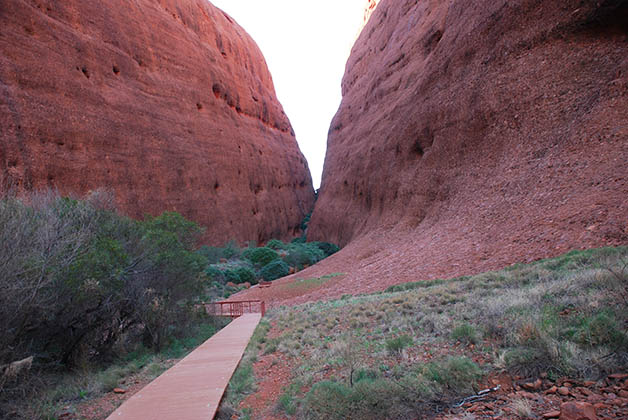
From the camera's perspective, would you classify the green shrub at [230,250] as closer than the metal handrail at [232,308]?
No

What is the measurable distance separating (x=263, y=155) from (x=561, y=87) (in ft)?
91.2

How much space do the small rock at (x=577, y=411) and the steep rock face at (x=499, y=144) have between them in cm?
686

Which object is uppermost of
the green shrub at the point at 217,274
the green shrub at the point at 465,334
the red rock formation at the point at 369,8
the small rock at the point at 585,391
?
the red rock formation at the point at 369,8

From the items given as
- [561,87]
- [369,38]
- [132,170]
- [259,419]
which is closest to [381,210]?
[561,87]

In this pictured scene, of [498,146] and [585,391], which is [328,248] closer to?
[498,146]

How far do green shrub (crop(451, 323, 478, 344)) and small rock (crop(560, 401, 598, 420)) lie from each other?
1625mm

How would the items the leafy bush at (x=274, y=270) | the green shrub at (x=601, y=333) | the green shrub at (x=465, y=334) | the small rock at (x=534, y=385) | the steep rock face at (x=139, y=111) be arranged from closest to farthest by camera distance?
the small rock at (x=534, y=385)
the green shrub at (x=601, y=333)
the green shrub at (x=465, y=334)
the steep rock face at (x=139, y=111)
the leafy bush at (x=274, y=270)

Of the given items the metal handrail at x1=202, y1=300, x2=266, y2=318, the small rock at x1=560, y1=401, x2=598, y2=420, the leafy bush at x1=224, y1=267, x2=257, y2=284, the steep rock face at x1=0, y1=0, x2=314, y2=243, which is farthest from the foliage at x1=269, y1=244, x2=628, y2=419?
the steep rock face at x1=0, y1=0, x2=314, y2=243

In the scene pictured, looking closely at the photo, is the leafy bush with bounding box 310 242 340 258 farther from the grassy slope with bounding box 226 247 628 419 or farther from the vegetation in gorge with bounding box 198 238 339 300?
the grassy slope with bounding box 226 247 628 419

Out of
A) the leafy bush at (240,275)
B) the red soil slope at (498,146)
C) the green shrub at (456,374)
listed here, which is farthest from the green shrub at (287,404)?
the leafy bush at (240,275)

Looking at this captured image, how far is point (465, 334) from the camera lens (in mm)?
4188

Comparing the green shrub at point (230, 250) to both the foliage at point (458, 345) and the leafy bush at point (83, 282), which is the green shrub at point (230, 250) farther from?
the foliage at point (458, 345)

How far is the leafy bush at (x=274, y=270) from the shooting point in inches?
897

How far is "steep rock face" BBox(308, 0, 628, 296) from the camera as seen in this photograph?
941 cm
